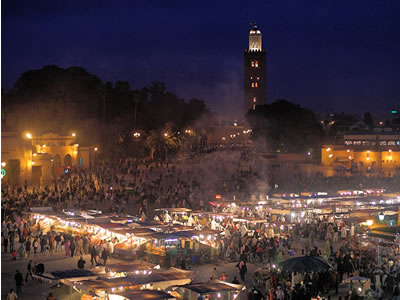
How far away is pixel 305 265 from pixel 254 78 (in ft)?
388

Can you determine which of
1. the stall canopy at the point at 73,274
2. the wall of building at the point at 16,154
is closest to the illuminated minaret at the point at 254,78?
the wall of building at the point at 16,154

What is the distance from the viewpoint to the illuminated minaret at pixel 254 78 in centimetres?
13150

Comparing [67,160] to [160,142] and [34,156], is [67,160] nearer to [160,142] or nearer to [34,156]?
[34,156]

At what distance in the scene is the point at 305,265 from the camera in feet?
53.1

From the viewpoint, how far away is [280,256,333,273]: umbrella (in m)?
16.1

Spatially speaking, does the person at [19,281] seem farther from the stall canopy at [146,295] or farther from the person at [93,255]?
the stall canopy at [146,295]

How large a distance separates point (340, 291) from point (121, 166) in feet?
115

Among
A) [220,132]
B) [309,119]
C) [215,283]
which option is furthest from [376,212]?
[220,132]

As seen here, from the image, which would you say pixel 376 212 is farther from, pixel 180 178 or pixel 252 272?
pixel 180 178

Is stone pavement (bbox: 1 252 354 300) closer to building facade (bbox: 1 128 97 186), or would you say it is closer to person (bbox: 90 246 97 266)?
person (bbox: 90 246 97 266)

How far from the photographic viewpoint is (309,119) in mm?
84312

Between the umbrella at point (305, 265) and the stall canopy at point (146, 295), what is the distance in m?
3.90

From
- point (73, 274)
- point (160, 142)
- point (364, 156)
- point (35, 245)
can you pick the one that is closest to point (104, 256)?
point (35, 245)

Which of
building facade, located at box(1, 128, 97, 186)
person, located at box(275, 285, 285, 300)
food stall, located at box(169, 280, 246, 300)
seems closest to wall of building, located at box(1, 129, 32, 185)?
building facade, located at box(1, 128, 97, 186)
